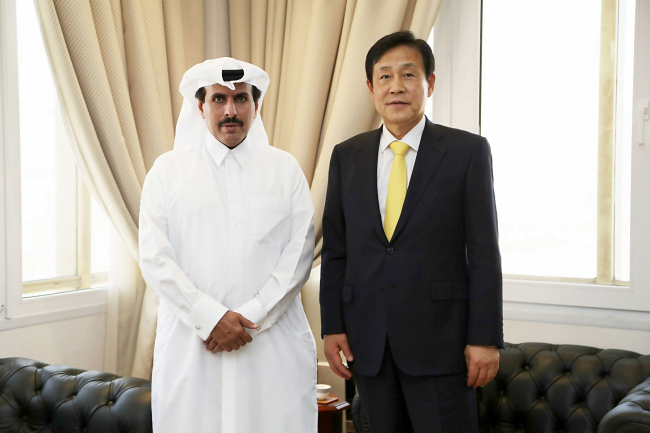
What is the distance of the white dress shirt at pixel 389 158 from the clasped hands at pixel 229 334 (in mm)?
543

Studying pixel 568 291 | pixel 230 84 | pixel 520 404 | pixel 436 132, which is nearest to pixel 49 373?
pixel 230 84

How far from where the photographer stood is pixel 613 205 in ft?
8.57

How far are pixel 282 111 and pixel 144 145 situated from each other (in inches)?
31.4

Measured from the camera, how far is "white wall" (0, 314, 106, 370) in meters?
2.49

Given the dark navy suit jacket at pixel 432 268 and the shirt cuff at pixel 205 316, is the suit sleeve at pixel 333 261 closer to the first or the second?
the dark navy suit jacket at pixel 432 268

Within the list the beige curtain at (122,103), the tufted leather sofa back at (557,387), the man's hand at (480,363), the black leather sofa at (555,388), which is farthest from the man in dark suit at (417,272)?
the beige curtain at (122,103)

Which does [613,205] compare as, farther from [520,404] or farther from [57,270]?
[57,270]

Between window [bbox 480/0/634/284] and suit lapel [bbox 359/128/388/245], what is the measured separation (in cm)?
128

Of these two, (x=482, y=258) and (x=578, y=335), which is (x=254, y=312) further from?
(x=578, y=335)

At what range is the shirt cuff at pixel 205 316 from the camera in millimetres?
1759

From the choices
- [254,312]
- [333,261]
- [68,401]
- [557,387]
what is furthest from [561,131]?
[68,401]

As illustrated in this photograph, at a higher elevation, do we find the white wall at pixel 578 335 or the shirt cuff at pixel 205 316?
the shirt cuff at pixel 205 316

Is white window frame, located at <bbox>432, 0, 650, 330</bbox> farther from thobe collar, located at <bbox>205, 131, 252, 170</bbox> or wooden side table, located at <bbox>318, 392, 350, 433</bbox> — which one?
thobe collar, located at <bbox>205, 131, 252, 170</bbox>

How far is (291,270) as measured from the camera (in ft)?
6.21
